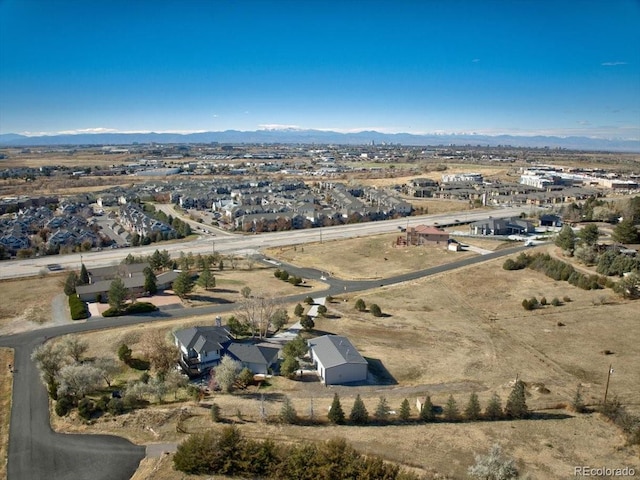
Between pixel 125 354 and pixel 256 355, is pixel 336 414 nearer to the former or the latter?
pixel 256 355

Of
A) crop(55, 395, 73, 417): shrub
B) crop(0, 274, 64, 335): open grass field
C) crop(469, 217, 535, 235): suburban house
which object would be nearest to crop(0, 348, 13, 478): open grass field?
crop(55, 395, 73, 417): shrub

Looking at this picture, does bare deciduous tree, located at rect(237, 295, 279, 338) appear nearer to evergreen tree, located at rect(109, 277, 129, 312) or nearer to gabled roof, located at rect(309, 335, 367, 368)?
gabled roof, located at rect(309, 335, 367, 368)

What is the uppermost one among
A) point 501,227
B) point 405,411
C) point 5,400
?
point 501,227

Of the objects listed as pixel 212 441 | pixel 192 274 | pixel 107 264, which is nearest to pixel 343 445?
pixel 212 441

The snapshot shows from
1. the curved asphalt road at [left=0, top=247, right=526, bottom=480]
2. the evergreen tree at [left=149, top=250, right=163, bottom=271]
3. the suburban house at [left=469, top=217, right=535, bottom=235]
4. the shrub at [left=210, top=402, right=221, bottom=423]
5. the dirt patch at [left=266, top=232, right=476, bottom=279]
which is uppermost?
the suburban house at [left=469, top=217, right=535, bottom=235]

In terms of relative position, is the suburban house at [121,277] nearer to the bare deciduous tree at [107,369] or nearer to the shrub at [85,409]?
the bare deciduous tree at [107,369]

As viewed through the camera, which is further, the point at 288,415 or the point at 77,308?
the point at 77,308

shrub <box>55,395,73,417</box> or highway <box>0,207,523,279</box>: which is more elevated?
highway <box>0,207,523,279</box>

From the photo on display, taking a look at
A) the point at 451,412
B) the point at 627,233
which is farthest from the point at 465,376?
the point at 627,233
